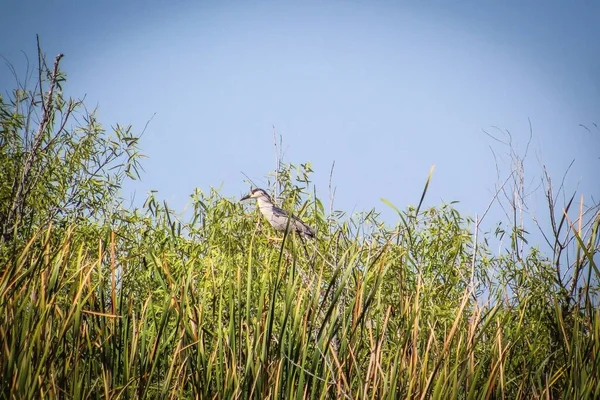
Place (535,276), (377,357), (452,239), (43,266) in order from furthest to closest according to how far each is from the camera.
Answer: (452,239)
(535,276)
(43,266)
(377,357)

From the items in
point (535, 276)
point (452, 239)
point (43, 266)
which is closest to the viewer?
point (43, 266)

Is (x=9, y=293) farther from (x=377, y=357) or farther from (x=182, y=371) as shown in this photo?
(x=377, y=357)

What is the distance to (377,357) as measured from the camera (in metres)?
3.45

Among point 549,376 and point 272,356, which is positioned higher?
point 549,376

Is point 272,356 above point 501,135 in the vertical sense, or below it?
below

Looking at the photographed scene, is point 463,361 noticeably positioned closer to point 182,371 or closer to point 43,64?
point 182,371

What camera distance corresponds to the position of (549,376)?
12.8 feet

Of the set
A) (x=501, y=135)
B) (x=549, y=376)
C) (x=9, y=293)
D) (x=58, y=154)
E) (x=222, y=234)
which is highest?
(x=501, y=135)

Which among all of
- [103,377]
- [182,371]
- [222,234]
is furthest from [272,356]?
[222,234]

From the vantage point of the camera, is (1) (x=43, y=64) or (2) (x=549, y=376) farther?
(1) (x=43, y=64)

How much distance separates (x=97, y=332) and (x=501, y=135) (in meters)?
4.38

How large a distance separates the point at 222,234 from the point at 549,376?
331 centimetres

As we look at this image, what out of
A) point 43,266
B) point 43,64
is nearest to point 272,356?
point 43,266

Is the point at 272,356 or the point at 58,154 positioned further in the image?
the point at 58,154
